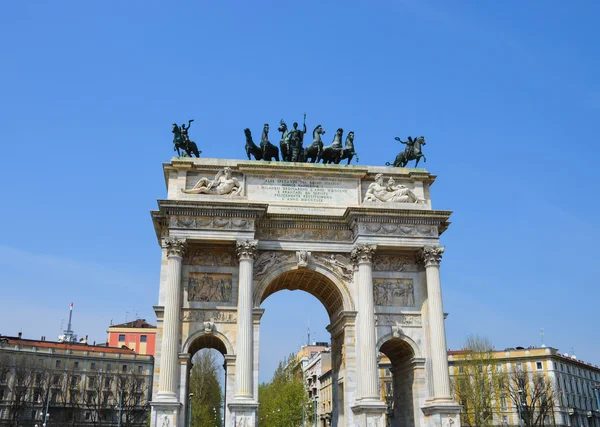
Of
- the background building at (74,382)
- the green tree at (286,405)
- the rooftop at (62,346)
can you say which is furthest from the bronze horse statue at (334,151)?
the rooftop at (62,346)

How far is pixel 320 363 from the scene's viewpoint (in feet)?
261

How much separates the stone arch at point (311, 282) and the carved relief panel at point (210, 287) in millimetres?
1237

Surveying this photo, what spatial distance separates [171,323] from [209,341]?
9.63 feet

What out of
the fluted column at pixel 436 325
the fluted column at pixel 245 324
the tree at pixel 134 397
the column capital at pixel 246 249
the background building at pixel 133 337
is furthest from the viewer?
the background building at pixel 133 337

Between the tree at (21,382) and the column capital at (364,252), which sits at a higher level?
the column capital at (364,252)

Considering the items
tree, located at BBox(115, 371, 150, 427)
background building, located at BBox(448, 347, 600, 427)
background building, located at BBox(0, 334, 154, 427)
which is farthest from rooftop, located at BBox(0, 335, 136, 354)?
background building, located at BBox(448, 347, 600, 427)

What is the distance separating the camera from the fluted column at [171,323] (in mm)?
23797

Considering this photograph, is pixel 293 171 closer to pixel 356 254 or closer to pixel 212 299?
pixel 356 254

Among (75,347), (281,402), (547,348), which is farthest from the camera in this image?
(75,347)

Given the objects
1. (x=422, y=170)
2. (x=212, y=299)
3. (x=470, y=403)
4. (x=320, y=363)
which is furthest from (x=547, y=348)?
(x=212, y=299)

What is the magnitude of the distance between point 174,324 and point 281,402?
32.9m

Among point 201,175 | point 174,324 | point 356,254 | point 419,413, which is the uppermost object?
point 201,175

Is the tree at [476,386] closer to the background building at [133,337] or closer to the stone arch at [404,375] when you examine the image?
the stone arch at [404,375]

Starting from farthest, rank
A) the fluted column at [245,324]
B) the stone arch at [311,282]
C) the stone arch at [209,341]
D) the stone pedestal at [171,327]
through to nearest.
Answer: the stone arch at [311,282], the stone arch at [209,341], the fluted column at [245,324], the stone pedestal at [171,327]
